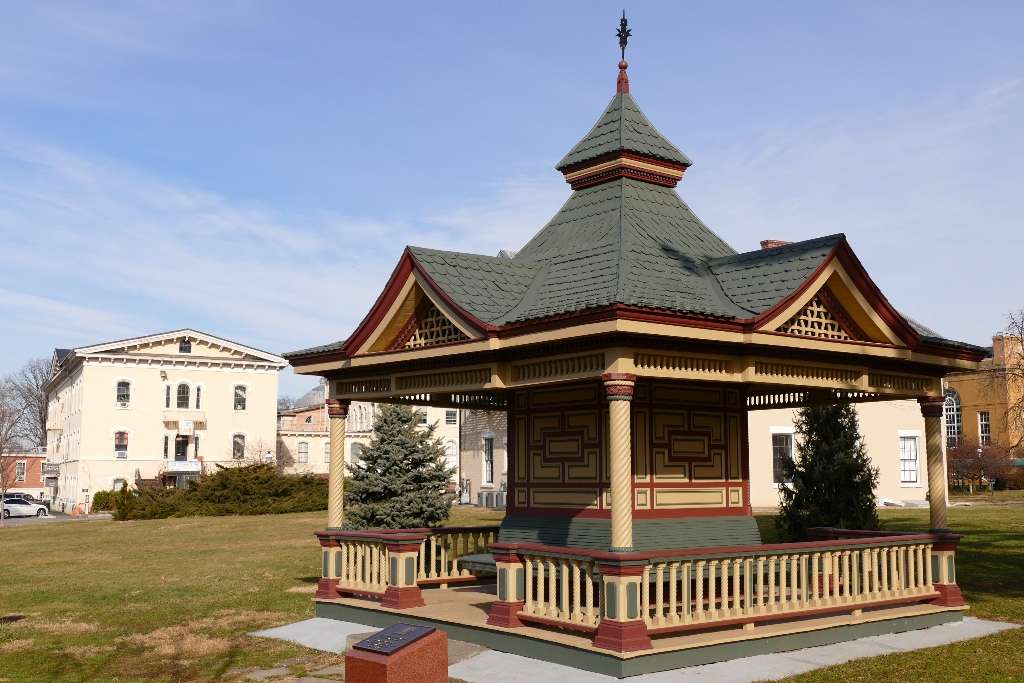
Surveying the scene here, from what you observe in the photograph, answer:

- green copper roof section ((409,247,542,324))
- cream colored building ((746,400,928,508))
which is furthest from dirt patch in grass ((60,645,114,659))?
cream colored building ((746,400,928,508))

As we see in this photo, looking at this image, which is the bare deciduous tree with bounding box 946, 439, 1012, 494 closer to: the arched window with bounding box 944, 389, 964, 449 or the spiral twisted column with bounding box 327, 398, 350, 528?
the arched window with bounding box 944, 389, 964, 449

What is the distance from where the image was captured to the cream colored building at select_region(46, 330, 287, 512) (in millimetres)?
62281

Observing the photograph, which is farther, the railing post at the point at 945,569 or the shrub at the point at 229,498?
the shrub at the point at 229,498

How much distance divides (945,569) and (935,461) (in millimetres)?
1471

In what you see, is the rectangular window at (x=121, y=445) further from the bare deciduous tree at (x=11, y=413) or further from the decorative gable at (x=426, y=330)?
A: the decorative gable at (x=426, y=330)

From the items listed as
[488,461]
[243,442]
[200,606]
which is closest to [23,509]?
[243,442]

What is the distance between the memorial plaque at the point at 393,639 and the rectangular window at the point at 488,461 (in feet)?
140

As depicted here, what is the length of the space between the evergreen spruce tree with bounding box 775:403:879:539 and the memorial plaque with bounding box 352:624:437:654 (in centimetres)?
1410

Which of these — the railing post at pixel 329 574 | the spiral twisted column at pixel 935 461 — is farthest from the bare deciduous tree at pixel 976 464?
the railing post at pixel 329 574

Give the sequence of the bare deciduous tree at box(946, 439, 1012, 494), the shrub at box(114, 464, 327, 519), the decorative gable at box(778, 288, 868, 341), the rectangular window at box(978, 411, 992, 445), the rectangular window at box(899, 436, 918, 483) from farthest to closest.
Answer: the rectangular window at box(978, 411, 992, 445) → the bare deciduous tree at box(946, 439, 1012, 494) → the shrub at box(114, 464, 327, 519) → the rectangular window at box(899, 436, 918, 483) → the decorative gable at box(778, 288, 868, 341)

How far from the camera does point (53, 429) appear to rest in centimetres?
7519

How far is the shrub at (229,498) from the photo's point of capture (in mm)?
48469

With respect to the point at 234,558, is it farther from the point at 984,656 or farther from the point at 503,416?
the point at 503,416

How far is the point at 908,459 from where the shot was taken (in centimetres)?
3819
